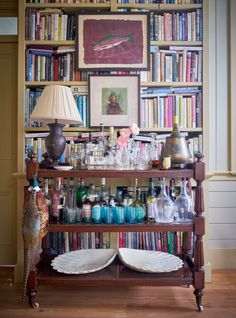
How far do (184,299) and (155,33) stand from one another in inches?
79.0

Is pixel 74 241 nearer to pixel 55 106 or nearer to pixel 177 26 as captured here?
pixel 55 106

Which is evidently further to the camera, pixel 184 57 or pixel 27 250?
pixel 184 57

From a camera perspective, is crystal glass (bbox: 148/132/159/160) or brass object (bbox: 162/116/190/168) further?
crystal glass (bbox: 148/132/159/160)

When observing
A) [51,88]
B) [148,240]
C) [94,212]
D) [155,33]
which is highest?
[155,33]

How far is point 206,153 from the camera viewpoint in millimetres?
2443

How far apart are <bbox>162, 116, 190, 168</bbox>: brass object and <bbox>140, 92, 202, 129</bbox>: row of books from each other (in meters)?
0.36

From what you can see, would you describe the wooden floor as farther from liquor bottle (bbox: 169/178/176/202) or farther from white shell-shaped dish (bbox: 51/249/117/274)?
liquor bottle (bbox: 169/178/176/202)

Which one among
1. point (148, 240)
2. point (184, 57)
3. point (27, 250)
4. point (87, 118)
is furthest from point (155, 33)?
point (27, 250)

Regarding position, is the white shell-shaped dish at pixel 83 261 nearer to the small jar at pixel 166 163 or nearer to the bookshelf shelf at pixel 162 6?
the small jar at pixel 166 163

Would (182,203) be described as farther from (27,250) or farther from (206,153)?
(27,250)

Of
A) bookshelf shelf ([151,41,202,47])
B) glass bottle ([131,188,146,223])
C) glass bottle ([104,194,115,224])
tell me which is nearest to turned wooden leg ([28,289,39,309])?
glass bottle ([104,194,115,224])

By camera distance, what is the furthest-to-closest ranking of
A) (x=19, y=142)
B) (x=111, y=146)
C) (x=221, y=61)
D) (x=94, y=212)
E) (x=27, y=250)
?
(x=221, y=61)
(x=19, y=142)
(x=111, y=146)
(x=94, y=212)
(x=27, y=250)

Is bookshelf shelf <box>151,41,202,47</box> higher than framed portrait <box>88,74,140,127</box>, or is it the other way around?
bookshelf shelf <box>151,41,202,47</box>

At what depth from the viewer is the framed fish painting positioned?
243 centimetres
